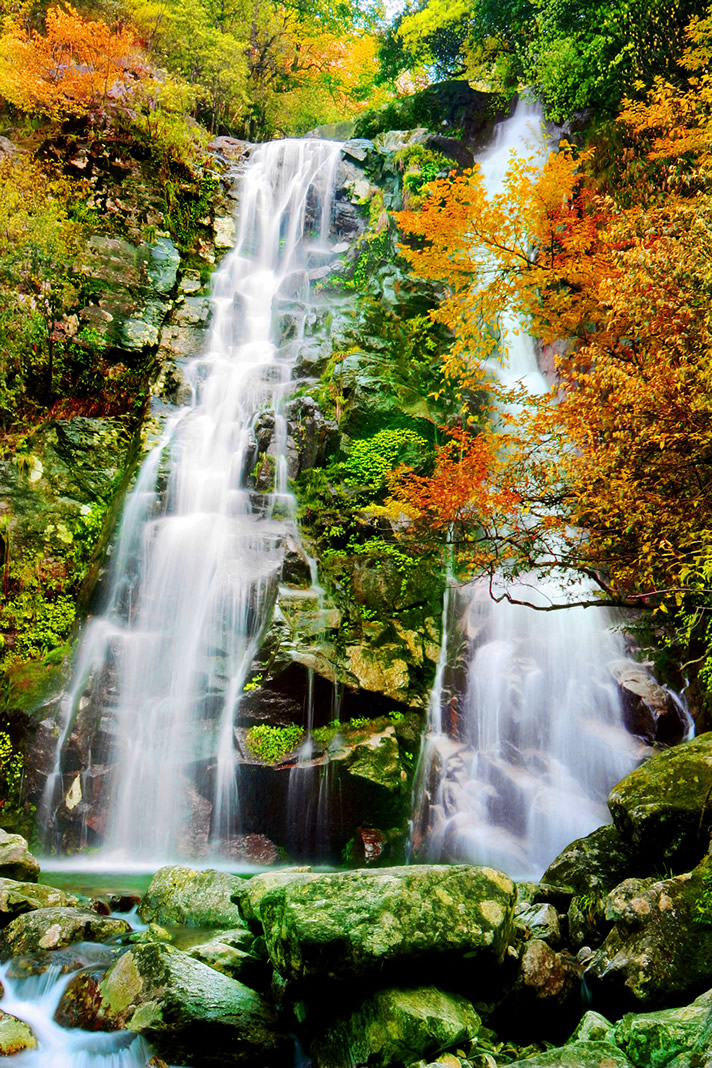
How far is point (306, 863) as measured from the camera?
25.6 ft

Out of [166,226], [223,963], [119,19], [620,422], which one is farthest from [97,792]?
[119,19]

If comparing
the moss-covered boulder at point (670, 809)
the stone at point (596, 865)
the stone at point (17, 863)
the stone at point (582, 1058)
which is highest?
the moss-covered boulder at point (670, 809)

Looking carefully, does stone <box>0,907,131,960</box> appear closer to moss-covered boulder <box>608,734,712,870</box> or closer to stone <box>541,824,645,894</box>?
stone <box>541,824,645,894</box>

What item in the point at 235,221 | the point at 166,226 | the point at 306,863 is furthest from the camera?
→ the point at 235,221

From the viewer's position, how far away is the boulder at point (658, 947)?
3.73 meters

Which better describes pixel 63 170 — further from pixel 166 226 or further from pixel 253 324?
pixel 253 324

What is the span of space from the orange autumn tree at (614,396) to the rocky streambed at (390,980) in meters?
2.25

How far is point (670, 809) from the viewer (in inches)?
198

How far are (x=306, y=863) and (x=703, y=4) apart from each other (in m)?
15.4

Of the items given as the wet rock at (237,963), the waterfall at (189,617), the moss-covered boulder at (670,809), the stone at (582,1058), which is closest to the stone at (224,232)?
the waterfall at (189,617)

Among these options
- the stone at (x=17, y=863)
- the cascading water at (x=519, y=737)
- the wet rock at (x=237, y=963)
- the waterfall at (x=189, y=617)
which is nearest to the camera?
the wet rock at (x=237, y=963)

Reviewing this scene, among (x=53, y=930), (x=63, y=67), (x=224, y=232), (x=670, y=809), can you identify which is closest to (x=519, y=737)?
(x=670, y=809)

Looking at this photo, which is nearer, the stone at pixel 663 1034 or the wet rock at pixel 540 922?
the stone at pixel 663 1034

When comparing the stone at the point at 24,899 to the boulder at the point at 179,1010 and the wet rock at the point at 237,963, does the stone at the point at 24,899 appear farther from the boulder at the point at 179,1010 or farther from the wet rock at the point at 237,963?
the wet rock at the point at 237,963
